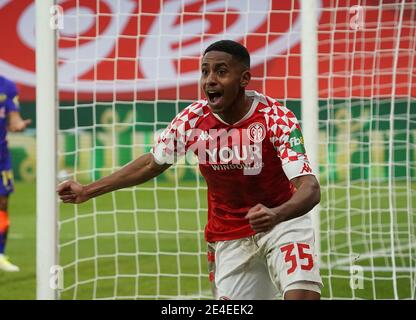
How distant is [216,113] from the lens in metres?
5.07

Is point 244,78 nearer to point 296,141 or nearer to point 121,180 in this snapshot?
point 296,141

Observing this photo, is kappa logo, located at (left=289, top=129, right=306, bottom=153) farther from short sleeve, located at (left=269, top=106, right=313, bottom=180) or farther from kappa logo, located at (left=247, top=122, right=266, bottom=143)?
kappa logo, located at (left=247, top=122, right=266, bottom=143)

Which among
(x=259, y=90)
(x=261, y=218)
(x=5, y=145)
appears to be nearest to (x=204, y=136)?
(x=261, y=218)

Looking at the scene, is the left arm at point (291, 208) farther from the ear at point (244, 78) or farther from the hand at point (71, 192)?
the hand at point (71, 192)

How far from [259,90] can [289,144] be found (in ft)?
24.0

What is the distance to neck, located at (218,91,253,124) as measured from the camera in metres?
5.01

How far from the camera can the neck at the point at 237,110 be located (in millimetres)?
5008

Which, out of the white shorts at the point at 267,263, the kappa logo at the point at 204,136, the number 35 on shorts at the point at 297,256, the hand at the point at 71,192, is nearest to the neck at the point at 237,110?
the kappa logo at the point at 204,136

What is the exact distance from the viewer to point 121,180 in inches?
202

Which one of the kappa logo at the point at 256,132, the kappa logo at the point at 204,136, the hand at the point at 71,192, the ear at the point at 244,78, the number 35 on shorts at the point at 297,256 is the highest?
the ear at the point at 244,78

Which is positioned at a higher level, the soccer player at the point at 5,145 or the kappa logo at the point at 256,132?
the soccer player at the point at 5,145

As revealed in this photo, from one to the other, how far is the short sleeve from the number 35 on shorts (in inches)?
14.2

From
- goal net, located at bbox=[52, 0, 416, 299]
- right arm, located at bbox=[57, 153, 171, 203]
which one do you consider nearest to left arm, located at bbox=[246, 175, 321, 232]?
right arm, located at bbox=[57, 153, 171, 203]

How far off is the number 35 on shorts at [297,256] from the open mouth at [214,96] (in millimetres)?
790
